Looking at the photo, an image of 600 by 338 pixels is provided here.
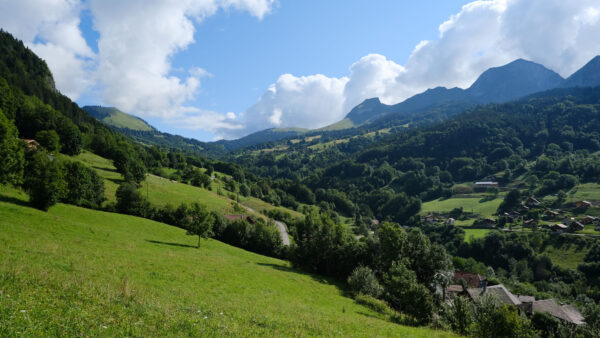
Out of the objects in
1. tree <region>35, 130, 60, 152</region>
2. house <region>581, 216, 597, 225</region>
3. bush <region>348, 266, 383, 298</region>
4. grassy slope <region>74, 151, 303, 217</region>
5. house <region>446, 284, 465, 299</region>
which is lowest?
house <region>446, 284, 465, 299</region>

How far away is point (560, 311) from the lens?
52.7 metres

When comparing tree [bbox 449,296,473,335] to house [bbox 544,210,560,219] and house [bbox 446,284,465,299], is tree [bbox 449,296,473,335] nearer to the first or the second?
house [bbox 446,284,465,299]

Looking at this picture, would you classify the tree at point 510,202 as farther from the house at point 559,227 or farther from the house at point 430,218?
the house at point 559,227

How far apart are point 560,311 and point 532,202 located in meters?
134

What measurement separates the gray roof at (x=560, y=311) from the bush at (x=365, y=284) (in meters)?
35.0

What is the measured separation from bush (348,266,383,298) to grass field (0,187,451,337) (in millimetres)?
2275

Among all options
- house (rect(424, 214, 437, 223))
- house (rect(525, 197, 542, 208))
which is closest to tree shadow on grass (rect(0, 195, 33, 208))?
house (rect(424, 214, 437, 223))

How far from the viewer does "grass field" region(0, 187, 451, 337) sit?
Answer: 34.1ft

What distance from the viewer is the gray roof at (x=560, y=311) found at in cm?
5091

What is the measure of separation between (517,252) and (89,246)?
451 ft

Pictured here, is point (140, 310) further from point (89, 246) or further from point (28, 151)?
point (28, 151)

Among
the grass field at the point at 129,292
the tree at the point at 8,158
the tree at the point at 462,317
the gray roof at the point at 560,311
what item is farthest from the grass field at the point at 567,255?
the tree at the point at 8,158

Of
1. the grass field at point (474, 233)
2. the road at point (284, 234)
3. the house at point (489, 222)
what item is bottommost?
the grass field at point (474, 233)

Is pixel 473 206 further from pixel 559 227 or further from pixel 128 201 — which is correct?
pixel 128 201
